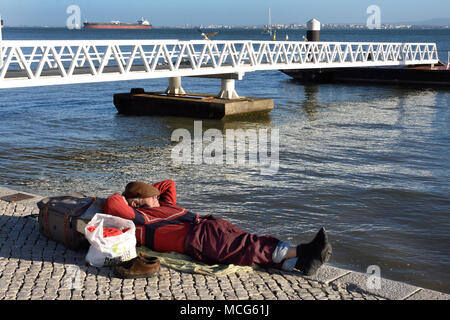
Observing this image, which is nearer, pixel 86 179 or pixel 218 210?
pixel 218 210

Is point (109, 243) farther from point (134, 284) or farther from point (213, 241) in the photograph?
point (213, 241)

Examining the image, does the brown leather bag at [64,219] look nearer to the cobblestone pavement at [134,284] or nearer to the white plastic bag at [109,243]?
the cobblestone pavement at [134,284]

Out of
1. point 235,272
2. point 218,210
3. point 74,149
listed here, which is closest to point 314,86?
point 74,149

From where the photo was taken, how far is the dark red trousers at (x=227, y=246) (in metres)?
5.94

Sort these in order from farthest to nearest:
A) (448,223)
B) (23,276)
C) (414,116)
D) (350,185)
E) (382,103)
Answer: (382,103) < (414,116) < (350,185) < (448,223) < (23,276)

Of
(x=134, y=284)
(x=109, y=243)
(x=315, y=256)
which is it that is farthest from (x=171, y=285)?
(x=315, y=256)

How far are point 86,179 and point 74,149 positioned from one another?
12.2 feet

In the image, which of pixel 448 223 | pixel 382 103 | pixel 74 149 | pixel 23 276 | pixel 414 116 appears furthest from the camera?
pixel 382 103

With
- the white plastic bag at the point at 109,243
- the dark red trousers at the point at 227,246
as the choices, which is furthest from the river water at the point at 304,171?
the white plastic bag at the point at 109,243

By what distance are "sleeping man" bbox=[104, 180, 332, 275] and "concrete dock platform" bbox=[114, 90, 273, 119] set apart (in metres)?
14.3

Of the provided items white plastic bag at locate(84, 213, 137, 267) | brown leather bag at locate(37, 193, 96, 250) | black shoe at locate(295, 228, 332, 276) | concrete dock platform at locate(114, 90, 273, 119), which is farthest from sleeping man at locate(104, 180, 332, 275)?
concrete dock platform at locate(114, 90, 273, 119)

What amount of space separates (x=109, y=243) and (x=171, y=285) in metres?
0.81

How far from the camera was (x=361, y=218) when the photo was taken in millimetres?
9453
